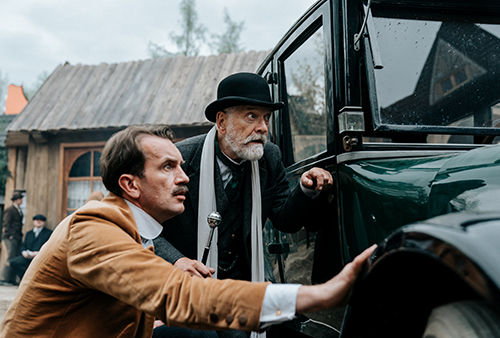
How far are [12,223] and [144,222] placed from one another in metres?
9.05

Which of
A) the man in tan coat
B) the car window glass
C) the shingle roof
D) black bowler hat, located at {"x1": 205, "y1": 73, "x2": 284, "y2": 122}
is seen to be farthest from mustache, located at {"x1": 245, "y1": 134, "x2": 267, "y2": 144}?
the shingle roof

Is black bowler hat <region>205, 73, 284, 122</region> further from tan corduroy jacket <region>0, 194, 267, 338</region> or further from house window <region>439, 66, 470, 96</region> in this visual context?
tan corduroy jacket <region>0, 194, 267, 338</region>

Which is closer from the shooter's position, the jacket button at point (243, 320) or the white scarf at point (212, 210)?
the jacket button at point (243, 320)

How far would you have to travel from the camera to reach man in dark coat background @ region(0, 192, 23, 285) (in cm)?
948

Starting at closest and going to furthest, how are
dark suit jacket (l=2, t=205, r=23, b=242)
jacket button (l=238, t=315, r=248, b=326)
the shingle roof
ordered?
jacket button (l=238, t=315, r=248, b=326)
the shingle roof
dark suit jacket (l=2, t=205, r=23, b=242)

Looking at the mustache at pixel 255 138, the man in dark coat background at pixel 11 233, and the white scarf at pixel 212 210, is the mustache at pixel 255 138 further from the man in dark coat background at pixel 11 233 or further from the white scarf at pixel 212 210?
the man in dark coat background at pixel 11 233

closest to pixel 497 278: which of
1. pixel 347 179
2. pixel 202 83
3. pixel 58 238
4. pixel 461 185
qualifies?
pixel 461 185

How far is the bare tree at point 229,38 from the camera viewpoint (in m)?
23.4

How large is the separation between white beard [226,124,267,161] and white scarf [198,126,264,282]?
0.14 meters

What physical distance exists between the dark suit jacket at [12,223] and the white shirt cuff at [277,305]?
965 cm

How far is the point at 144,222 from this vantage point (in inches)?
72.2

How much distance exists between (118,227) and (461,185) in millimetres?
1109

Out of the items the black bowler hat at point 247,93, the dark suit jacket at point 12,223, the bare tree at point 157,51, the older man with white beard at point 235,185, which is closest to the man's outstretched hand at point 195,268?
the older man with white beard at point 235,185

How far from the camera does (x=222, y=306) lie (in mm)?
1266
